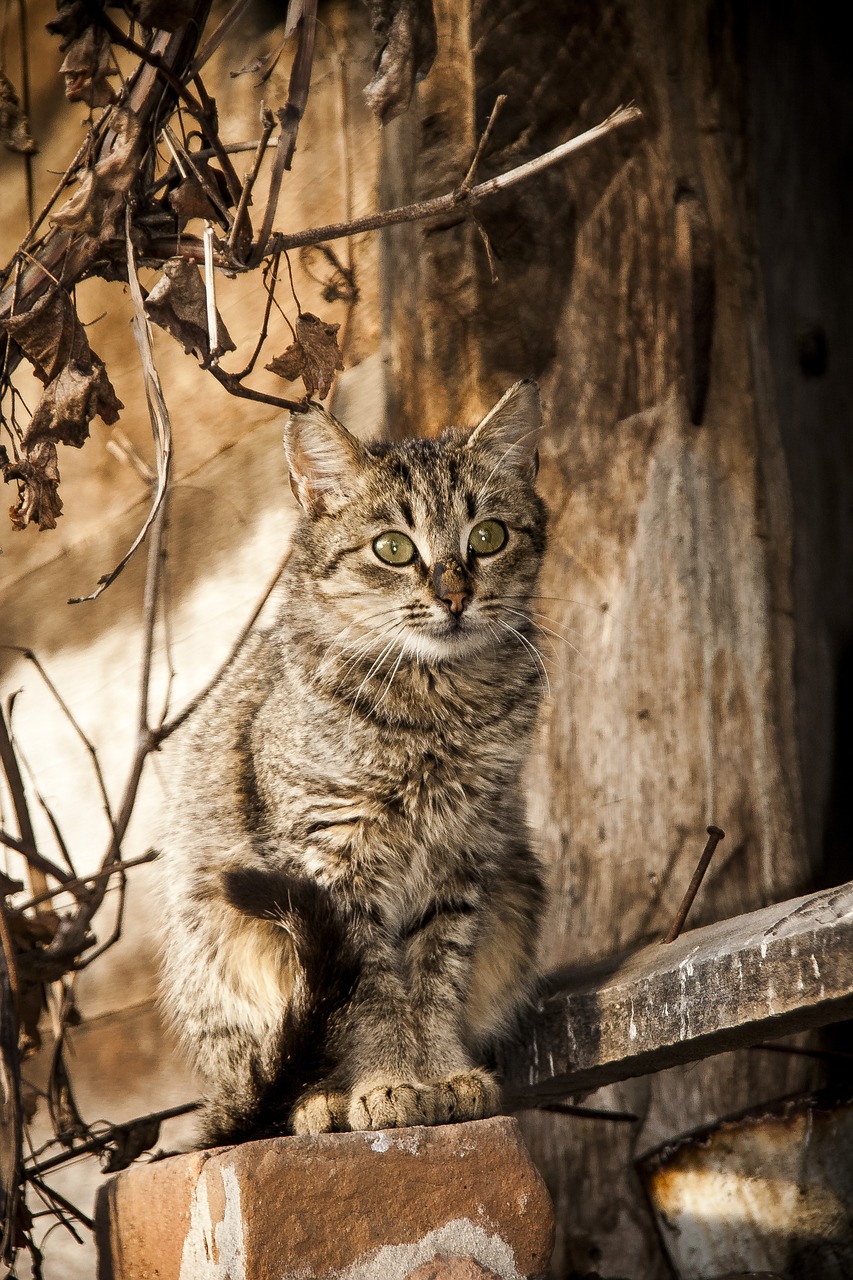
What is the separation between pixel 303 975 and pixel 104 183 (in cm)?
129

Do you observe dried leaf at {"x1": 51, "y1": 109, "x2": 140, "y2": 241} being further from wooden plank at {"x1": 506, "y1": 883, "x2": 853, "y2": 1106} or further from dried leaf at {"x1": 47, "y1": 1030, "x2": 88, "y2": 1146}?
dried leaf at {"x1": 47, "y1": 1030, "x2": 88, "y2": 1146}

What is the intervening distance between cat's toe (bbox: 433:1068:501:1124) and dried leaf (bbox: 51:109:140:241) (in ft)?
4.88

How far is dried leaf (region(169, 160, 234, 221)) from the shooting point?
6.51 feet

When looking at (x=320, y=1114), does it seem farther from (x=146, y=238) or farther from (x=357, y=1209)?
(x=146, y=238)

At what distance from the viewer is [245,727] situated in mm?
2408

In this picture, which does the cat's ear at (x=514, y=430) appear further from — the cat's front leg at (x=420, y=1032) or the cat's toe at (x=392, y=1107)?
the cat's toe at (x=392, y=1107)

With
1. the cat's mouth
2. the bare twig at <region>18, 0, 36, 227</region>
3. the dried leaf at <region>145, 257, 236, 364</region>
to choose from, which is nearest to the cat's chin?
the cat's mouth

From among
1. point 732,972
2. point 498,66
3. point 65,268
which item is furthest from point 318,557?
point 498,66

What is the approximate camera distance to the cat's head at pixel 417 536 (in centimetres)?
219

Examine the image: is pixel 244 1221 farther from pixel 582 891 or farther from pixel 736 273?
pixel 736 273

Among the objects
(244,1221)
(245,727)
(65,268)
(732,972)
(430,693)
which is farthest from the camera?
(245,727)

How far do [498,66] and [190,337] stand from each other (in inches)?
45.9

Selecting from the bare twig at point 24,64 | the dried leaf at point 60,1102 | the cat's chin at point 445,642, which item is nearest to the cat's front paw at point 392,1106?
the cat's chin at point 445,642

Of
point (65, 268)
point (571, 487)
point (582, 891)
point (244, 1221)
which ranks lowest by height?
point (244, 1221)
